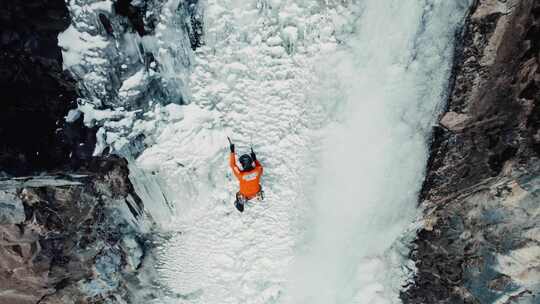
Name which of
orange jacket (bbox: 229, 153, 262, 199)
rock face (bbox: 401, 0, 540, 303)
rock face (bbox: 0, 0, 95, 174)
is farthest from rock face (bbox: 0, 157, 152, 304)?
rock face (bbox: 401, 0, 540, 303)

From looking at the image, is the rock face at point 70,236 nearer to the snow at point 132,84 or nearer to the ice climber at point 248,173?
the snow at point 132,84

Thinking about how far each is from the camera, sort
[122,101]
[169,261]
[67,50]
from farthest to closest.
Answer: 1. [169,261]
2. [122,101]
3. [67,50]

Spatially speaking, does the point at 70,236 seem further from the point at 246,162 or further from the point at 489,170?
the point at 489,170

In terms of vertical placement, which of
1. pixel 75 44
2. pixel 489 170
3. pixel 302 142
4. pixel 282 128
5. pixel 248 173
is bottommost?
pixel 489 170

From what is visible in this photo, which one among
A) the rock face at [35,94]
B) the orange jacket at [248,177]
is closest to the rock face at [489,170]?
the orange jacket at [248,177]

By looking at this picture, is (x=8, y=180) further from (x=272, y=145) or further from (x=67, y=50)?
(x=272, y=145)

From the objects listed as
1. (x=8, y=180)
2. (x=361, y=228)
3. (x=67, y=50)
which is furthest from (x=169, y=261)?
(x=67, y=50)

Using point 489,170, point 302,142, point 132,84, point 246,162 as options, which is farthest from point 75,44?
point 489,170
